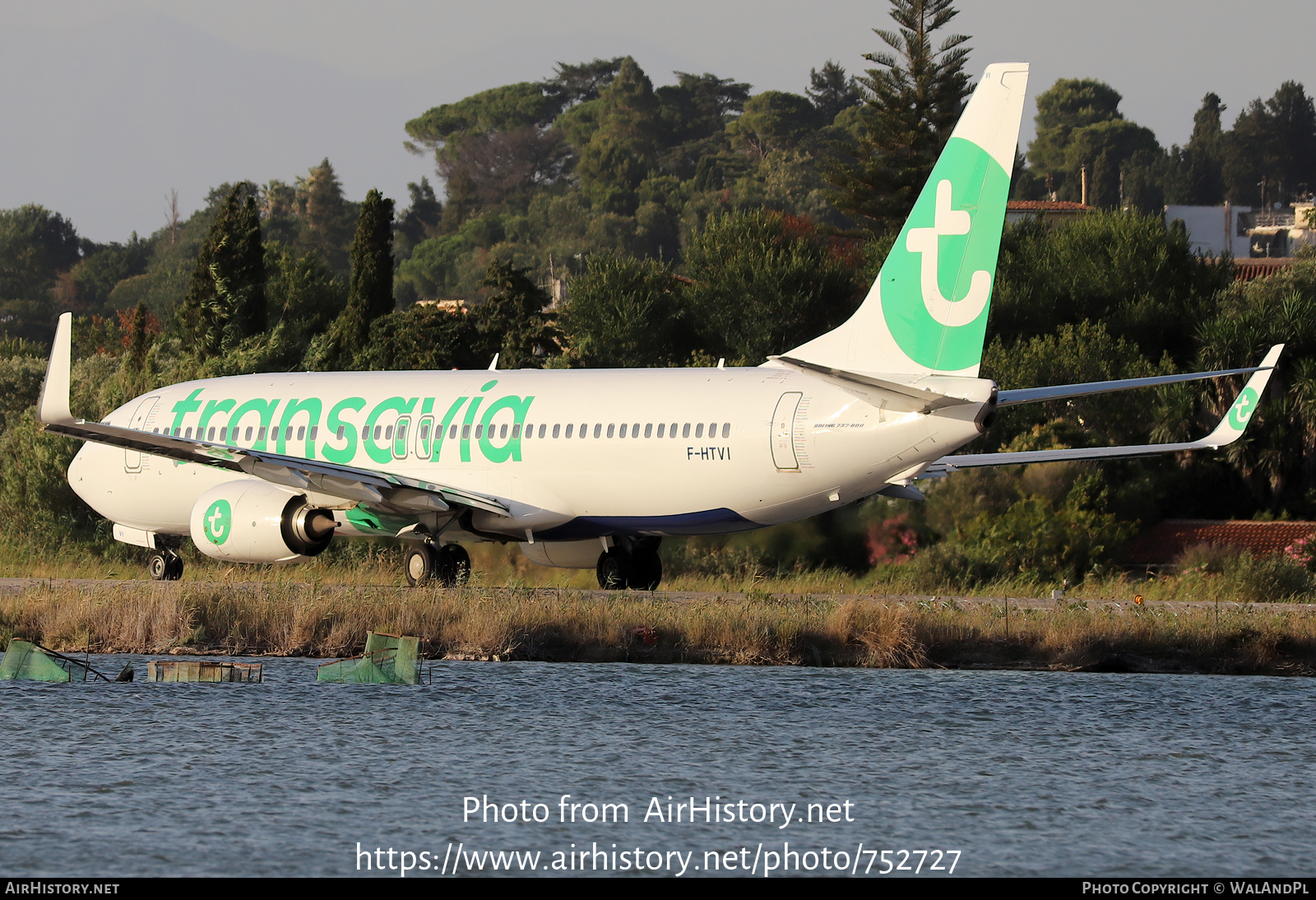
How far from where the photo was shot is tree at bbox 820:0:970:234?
68.1m

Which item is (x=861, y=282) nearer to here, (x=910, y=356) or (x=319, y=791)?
(x=910, y=356)

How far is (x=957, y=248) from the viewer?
23.5 meters

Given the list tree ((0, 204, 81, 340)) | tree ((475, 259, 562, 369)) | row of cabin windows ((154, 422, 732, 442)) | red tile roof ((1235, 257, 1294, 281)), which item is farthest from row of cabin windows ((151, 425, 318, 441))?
tree ((0, 204, 81, 340))

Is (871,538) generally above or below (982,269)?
below

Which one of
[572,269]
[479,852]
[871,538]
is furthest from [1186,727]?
[572,269]

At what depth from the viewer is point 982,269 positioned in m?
23.4

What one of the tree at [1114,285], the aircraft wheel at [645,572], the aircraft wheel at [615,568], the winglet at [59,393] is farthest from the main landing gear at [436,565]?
the tree at [1114,285]

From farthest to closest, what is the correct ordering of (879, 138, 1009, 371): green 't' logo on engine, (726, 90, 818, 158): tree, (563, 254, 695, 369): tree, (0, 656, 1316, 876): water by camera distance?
→ (726, 90, 818, 158): tree < (563, 254, 695, 369): tree < (879, 138, 1009, 371): green 't' logo on engine < (0, 656, 1316, 876): water

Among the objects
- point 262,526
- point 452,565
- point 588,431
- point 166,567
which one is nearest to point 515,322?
point 166,567

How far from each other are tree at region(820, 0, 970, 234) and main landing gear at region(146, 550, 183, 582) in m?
40.7

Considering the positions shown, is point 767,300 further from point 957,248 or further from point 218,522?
point 957,248

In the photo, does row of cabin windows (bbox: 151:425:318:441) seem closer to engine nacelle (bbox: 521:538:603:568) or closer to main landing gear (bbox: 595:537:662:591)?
engine nacelle (bbox: 521:538:603:568)

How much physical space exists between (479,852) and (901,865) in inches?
124

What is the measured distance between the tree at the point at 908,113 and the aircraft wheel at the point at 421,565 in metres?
41.9
